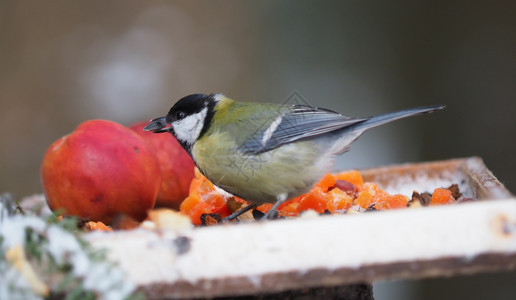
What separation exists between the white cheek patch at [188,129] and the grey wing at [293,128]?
0.23 m

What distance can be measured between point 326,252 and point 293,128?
779 mm

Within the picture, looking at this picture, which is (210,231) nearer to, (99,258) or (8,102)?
(99,258)

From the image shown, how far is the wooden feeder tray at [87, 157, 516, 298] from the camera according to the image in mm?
1110

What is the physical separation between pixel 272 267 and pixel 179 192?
1.20 m

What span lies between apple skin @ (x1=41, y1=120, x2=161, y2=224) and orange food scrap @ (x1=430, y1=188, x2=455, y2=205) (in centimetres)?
95

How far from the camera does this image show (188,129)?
1947mm

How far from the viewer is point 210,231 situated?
3.74 feet

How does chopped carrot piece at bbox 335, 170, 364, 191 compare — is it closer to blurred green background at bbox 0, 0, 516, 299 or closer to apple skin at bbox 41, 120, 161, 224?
apple skin at bbox 41, 120, 161, 224

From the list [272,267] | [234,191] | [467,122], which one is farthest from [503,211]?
[467,122]

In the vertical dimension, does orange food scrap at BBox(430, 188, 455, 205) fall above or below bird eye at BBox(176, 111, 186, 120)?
below

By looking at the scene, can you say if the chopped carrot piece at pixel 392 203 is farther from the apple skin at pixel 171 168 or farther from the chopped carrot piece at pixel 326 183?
the apple skin at pixel 171 168

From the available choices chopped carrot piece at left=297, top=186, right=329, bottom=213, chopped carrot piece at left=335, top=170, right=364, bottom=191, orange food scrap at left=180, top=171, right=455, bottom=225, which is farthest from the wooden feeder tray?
chopped carrot piece at left=335, top=170, right=364, bottom=191

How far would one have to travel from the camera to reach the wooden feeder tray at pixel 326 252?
111cm

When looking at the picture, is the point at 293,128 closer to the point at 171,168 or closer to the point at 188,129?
the point at 188,129
